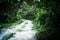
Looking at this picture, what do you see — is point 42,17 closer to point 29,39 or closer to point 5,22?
point 29,39

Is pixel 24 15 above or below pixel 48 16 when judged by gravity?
below

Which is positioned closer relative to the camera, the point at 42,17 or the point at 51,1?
the point at 51,1

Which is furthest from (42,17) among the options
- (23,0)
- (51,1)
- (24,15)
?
(23,0)

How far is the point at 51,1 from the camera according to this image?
24.4 ft

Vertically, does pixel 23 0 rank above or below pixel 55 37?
above

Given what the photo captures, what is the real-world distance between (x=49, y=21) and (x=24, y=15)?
1102 cm

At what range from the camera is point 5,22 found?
51.5 ft

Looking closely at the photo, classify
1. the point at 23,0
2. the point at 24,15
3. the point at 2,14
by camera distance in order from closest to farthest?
the point at 2,14 < the point at 24,15 < the point at 23,0

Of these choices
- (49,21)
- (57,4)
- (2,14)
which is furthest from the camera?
(2,14)

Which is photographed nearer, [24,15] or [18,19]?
[18,19]

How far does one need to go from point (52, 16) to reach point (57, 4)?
641 mm

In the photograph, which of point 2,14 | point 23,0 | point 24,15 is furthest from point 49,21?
point 23,0

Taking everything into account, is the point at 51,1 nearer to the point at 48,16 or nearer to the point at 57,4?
the point at 57,4

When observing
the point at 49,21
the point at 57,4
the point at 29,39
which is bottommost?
the point at 29,39
